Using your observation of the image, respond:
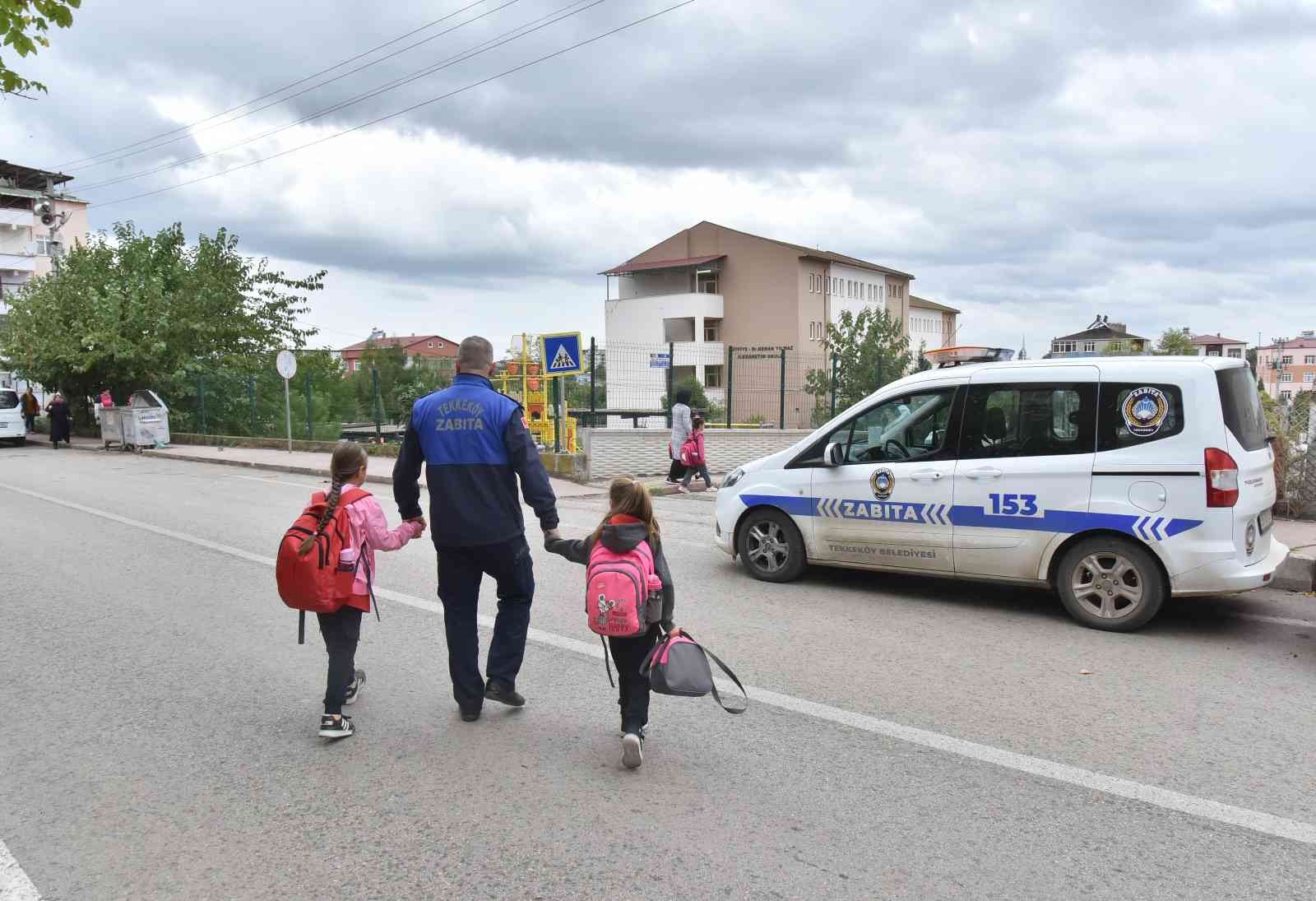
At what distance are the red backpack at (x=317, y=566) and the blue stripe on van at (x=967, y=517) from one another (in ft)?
13.9

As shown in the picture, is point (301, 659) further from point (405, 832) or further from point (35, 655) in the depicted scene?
point (405, 832)

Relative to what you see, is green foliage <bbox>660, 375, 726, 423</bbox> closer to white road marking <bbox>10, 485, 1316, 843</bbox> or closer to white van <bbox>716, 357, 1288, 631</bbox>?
white van <bbox>716, 357, 1288, 631</bbox>

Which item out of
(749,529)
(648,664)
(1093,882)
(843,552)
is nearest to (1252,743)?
(1093,882)

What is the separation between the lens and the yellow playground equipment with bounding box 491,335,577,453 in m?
19.3

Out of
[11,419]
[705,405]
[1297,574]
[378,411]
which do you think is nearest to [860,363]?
[705,405]

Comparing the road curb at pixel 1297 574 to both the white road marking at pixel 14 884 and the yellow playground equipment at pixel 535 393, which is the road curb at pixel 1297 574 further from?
the yellow playground equipment at pixel 535 393

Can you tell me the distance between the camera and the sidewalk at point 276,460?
641 inches

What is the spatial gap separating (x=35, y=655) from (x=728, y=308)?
2473 inches

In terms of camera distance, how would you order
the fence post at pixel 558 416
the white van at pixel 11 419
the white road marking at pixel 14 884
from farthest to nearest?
1. the white van at pixel 11 419
2. the fence post at pixel 558 416
3. the white road marking at pixel 14 884

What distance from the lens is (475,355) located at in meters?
4.48

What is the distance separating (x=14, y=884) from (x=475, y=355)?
8.67ft

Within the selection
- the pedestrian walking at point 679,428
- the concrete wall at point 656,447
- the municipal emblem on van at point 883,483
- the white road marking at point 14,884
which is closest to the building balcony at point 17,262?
the concrete wall at point 656,447

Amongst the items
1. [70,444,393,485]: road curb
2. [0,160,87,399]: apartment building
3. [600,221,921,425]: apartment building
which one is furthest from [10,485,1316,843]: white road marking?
[0,160,87,399]: apartment building

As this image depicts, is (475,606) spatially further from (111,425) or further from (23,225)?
(23,225)
